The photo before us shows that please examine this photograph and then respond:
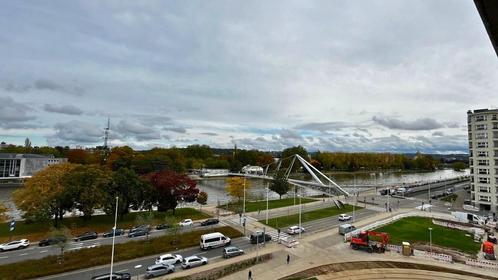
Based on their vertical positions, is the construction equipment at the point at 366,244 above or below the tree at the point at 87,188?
below

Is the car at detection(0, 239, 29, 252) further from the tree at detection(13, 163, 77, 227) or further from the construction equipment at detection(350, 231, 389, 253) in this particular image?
the construction equipment at detection(350, 231, 389, 253)

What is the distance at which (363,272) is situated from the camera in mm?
30875

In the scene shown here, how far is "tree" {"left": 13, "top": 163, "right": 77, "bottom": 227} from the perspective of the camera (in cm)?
4172

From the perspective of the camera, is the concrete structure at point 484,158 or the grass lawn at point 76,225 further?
the concrete structure at point 484,158

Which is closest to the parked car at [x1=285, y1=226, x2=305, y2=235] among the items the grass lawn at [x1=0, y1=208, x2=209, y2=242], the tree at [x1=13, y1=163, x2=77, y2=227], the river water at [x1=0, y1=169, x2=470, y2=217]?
the grass lawn at [x1=0, y1=208, x2=209, y2=242]

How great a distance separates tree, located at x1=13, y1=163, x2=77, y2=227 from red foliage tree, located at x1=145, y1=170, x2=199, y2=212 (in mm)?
12350

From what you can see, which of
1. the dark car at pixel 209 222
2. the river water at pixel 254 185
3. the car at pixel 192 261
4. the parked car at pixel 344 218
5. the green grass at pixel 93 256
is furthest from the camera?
the river water at pixel 254 185

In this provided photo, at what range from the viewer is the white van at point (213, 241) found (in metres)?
36.0

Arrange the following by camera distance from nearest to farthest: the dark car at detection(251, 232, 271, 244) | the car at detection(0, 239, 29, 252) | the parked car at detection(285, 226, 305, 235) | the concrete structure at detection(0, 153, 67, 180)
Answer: the car at detection(0, 239, 29, 252) → the dark car at detection(251, 232, 271, 244) → the parked car at detection(285, 226, 305, 235) → the concrete structure at detection(0, 153, 67, 180)

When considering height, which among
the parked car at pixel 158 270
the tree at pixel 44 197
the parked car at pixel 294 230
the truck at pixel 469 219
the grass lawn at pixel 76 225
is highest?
the tree at pixel 44 197

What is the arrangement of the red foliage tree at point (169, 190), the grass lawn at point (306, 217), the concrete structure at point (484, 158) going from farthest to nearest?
the concrete structure at point (484, 158) → the red foliage tree at point (169, 190) → the grass lawn at point (306, 217)

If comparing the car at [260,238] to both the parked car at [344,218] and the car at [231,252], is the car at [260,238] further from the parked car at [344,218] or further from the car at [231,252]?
the parked car at [344,218]

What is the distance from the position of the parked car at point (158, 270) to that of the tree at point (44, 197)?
70.6 feet

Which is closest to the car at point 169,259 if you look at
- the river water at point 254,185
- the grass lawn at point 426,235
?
the grass lawn at point 426,235
